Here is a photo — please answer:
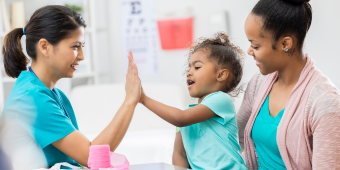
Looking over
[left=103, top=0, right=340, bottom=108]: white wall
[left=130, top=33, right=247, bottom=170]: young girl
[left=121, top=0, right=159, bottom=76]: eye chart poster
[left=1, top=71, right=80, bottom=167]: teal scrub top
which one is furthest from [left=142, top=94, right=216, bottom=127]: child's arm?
[left=121, top=0, right=159, bottom=76]: eye chart poster

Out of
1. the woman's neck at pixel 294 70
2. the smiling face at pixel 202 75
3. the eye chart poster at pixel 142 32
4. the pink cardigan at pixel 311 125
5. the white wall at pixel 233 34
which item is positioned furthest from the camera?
the eye chart poster at pixel 142 32

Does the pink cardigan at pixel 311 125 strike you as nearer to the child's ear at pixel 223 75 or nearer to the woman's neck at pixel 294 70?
the woman's neck at pixel 294 70

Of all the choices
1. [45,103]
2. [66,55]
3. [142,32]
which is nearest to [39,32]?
[66,55]

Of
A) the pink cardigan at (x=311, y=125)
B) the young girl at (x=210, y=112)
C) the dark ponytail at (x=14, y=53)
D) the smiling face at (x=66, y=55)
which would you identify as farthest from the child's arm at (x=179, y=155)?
the dark ponytail at (x=14, y=53)

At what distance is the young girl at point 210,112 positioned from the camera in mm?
1060

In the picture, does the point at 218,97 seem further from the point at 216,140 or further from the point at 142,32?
the point at 142,32

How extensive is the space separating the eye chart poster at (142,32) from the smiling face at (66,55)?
1.50 meters

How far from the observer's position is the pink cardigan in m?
0.88

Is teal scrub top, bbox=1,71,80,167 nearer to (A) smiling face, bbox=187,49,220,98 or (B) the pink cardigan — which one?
(A) smiling face, bbox=187,49,220,98

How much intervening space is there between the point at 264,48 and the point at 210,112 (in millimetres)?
280

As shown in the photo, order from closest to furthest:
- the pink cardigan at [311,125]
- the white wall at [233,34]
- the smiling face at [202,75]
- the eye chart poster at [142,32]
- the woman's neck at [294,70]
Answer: the pink cardigan at [311,125], the woman's neck at [294,70], the smiling face at [202,75], the white wall at [233,34], the eye chart poster at [142,32]

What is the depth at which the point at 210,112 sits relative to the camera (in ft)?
3.52

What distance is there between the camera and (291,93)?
39.5 inches

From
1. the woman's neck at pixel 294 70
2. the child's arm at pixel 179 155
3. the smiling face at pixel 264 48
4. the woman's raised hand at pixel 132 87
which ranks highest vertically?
the smiling face at pixel 264 48
